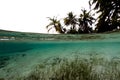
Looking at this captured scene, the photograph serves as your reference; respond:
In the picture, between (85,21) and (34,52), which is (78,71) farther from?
(85,21)

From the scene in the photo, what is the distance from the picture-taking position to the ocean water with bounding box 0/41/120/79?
8.83 meters

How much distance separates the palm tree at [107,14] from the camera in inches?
775

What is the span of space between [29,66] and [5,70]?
1.20 m

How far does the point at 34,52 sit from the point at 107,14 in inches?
454

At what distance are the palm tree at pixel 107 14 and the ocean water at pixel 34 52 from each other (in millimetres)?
7045

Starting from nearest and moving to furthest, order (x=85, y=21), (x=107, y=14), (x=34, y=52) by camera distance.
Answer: (x=34, y=52) → (x=107, y=14) → (x=85, y=21)

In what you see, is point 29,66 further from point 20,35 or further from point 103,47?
point 103,47

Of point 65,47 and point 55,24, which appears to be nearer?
point 65,47

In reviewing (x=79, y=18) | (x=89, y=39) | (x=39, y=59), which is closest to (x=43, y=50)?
(x=39, y=59)

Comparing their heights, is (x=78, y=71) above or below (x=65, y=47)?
below

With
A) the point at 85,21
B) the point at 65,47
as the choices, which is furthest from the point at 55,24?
the point at 65,47

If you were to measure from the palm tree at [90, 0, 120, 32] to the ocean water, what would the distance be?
704cm

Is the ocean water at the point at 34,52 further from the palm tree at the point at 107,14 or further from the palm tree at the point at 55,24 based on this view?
the palm tree at the point at 55,24

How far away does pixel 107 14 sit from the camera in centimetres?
2012
